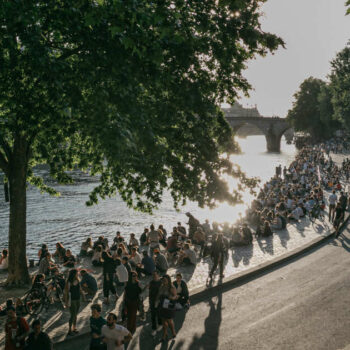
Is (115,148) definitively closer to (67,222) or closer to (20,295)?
(20,295)

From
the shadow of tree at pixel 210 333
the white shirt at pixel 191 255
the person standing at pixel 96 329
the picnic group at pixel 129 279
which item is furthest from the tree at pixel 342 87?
the person standing at pixel 96 329

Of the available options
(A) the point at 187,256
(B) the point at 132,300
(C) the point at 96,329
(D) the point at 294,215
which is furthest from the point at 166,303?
(D) the point at 294,215

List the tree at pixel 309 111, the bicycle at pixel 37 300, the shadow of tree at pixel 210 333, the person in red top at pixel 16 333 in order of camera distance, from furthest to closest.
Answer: the tree at pixel 309 111 < the bicycle at pixel 37 300 < the shadow of tree at pixel 210 333 < the person in red top at pixel 16 333

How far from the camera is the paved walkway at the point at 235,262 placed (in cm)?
1048

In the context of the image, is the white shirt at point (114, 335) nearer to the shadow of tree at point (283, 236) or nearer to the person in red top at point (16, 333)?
the person in red top at point (16, 333)

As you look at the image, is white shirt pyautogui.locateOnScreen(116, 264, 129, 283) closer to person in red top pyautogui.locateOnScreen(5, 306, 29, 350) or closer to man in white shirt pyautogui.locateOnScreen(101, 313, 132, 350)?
person in red top pyautogui.locateOnScreen(5, 306, 29, 350)

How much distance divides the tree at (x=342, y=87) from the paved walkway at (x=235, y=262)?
33.8 metres

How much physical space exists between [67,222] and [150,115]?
90.0 feet

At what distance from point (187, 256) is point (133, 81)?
8.59 m

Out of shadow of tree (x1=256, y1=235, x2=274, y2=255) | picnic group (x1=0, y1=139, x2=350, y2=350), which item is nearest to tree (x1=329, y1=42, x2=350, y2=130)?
picnic group (x1=0, y1=139, x2=350, y2=350)

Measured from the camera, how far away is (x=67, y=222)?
3603 cm

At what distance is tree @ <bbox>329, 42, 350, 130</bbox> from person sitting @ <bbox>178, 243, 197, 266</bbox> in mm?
42276

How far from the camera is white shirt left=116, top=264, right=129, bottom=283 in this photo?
11914 mm

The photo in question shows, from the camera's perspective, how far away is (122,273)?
1196 cm
